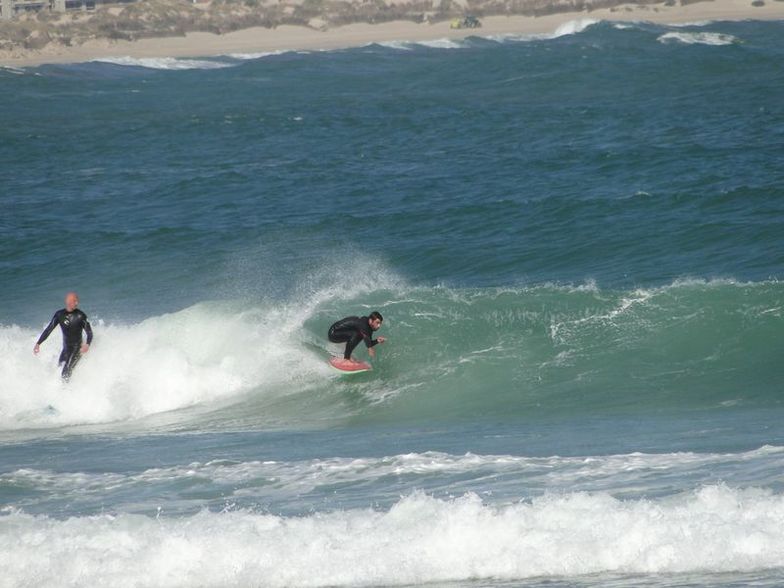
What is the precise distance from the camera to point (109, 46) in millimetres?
70250

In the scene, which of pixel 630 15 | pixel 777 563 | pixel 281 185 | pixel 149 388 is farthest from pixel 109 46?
pixel 777 563

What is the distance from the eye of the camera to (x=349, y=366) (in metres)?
16.4

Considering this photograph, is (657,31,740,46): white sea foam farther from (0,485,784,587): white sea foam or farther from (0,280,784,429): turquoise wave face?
(0,485,784,587): white sea foam

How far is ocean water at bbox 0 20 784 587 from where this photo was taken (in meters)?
9.96

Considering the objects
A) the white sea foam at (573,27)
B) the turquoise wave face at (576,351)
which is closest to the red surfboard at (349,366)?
the turquoise wave face at (576,351)

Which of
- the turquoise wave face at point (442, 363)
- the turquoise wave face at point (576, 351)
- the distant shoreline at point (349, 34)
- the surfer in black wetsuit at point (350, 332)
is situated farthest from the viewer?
the distant shoreline at point (349, 34)

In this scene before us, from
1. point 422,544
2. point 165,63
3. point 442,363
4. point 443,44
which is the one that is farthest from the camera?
point 443,44

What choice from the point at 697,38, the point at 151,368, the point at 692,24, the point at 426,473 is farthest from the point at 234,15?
Result: the point at 426,473

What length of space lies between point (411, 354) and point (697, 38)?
44410mm

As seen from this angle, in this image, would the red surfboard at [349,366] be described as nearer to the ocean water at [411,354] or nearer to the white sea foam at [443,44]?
the ocean water at [411,354]

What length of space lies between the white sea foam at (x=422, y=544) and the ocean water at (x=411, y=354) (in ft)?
0.08

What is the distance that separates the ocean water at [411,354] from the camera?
9.96m

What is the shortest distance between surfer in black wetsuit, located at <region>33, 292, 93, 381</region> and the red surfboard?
3092mm

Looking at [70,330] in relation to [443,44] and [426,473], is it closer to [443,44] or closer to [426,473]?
[426,473]
